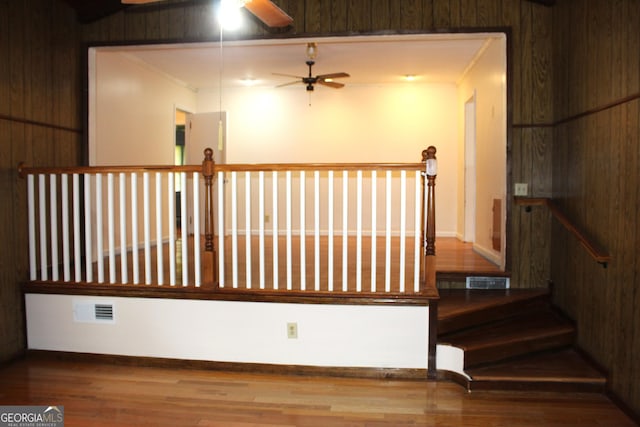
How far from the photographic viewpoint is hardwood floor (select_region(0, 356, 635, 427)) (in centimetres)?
275

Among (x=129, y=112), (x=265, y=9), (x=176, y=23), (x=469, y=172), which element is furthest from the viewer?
(x=469, y=172)

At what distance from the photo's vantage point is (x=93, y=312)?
11.9 ft

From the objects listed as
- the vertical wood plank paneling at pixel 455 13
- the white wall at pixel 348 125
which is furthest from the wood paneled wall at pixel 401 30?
the white wall at pixel 348 125

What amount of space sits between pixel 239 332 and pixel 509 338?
197 cm

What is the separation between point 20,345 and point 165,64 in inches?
149

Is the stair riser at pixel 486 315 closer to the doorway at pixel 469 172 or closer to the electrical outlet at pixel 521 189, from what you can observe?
the electrical outlet at pixel 521 189

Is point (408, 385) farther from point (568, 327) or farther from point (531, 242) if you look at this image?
point (531, 242)

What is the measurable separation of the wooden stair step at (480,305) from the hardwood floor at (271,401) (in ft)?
1.57

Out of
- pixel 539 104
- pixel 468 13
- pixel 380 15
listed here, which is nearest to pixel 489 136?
pixel 539 104

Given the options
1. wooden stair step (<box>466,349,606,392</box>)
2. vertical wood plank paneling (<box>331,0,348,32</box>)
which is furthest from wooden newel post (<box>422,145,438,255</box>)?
→ vertical wood plank paneling (<box>331,0,348,32</box>)

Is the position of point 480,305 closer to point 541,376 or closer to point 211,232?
point 541,376

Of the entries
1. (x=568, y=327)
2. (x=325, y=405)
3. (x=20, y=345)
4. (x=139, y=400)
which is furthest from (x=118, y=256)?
(x=568, y=327)

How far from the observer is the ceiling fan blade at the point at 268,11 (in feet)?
9.57

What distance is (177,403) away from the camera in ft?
9.71
